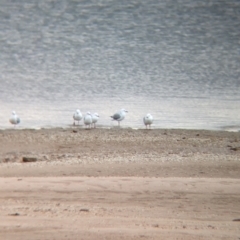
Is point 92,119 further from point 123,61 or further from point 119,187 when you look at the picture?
point 123,61

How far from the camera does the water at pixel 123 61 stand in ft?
51.1

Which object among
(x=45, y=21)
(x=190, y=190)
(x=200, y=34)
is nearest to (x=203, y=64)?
(x=200, y=34)

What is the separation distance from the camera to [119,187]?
26.0ft

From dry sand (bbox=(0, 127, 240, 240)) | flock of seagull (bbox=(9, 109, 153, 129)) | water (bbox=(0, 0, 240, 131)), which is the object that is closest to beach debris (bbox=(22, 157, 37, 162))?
dry sand (bbox=(0, 127, 240, 240))

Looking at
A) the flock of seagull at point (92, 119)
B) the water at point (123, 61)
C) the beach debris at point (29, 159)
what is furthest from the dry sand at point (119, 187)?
the water at point (123, 61)

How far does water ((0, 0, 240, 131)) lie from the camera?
51.1ft

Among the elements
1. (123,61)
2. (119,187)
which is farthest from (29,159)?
(123,61)

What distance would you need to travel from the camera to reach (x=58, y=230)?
6.44 meters

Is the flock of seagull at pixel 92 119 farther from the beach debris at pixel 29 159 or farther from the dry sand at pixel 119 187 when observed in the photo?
the beach debris at pixel 29 159

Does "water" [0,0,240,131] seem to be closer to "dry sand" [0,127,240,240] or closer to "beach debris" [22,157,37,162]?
"dry sand" [0,127,240,240]

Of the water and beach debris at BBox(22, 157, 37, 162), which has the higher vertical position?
the water

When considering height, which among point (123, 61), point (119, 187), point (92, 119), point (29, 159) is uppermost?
point (123, 61)

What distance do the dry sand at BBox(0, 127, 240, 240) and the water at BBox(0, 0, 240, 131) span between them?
8.36 feet

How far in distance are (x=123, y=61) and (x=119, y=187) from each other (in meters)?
12.8
